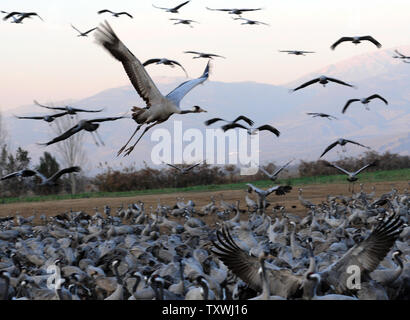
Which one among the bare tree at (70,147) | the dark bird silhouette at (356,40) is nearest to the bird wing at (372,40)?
the dark bird silhouette at (356,40)

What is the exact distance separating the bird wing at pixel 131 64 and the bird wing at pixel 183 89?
59 centimetres

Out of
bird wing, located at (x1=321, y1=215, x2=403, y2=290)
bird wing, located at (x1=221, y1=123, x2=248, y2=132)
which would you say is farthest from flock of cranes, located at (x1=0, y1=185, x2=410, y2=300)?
bird wing, located at (x1=221, y1=123, x2=248, y2=132)

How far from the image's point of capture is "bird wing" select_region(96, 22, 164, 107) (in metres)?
8.21

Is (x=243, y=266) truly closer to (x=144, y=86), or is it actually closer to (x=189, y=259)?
(x=189, y=259)

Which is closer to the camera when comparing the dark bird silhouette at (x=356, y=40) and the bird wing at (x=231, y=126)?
the bird wing at (x=231, y=126)

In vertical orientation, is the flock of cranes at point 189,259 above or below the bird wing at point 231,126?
below

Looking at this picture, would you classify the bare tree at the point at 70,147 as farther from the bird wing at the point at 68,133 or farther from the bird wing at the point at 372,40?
the bird wing at the point at 68,133

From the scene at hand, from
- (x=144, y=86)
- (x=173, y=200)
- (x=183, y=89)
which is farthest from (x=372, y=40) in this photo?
(x=173, y=200)

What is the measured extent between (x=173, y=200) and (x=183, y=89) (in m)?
18.9

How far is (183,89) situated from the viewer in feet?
37.8

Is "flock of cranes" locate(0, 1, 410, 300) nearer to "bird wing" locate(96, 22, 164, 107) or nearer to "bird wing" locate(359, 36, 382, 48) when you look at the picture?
"bird wing" locate(96, 22, 164, 107)

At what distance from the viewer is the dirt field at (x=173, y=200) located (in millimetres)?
27953

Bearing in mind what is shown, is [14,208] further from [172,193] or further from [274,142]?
[274,142]

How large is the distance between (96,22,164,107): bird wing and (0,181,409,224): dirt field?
16106 mm
